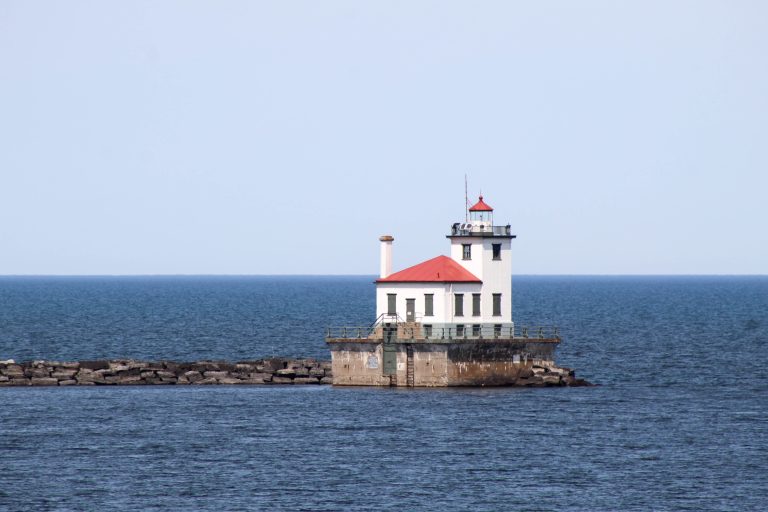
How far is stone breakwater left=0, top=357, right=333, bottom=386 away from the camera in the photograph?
8460 centimetres

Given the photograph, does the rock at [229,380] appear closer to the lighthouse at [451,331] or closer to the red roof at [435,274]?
the lighthouse at [451,331]

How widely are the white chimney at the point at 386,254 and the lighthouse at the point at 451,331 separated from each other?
2.12 feet

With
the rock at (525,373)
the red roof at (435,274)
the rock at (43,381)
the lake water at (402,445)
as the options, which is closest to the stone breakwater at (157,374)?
the rock at (43,381)

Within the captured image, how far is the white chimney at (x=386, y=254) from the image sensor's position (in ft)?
262

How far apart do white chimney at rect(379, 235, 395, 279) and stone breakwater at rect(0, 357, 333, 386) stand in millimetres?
7534

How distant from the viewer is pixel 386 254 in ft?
262

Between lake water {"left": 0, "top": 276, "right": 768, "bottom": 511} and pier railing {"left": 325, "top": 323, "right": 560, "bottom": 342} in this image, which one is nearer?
lake water {"left": 0, "top": 276, "right": 768, "bottom": 511}

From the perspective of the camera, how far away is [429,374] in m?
76.4

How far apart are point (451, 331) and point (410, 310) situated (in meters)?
2.61

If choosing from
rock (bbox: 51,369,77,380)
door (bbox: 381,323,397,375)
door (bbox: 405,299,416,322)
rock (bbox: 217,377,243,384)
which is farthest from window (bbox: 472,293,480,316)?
rock (bbox: 51,369,77,380)

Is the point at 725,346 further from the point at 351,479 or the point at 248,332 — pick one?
the point at 351,479

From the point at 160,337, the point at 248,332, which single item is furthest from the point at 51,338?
the point at 248,332

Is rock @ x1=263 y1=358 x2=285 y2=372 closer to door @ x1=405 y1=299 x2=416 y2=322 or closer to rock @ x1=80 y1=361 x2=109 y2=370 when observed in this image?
rock @ x1=80 y1=361 x2=109 y2=370

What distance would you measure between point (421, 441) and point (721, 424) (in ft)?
48.2
